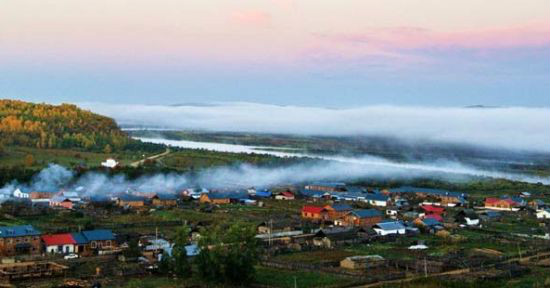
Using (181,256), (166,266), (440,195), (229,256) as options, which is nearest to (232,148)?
(440,195)

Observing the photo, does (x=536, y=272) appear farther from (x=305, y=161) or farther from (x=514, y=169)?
Answer: (x=514, y=169)

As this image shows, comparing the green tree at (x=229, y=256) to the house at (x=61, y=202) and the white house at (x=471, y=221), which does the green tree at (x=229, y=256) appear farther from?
the house at (x=61, y=202)

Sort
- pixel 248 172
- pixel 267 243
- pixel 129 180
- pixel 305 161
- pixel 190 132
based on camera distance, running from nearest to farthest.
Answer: pixel 267 243, pixel 129 180, pixel 248 172, pixel 305 161, pixel 190 132

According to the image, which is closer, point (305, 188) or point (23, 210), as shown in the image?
point (23, 210)

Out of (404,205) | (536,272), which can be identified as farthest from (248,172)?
(536,272)

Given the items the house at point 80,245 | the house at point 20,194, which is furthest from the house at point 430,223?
the house at point 20,194

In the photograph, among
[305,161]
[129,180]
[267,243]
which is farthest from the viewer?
[305,161]
